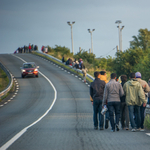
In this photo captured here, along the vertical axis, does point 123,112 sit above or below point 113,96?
below

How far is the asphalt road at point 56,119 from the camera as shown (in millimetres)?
8438

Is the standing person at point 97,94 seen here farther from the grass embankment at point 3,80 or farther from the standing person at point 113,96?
the grass embankment at point 3,80

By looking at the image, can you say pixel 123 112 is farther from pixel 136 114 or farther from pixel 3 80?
pixel 3 80

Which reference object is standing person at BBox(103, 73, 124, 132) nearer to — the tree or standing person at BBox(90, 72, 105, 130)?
standing person at BBox(90, 72, 105, 130)

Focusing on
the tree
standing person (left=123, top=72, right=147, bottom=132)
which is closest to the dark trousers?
standing person (left=123, top=72, right=147, bottom=132)

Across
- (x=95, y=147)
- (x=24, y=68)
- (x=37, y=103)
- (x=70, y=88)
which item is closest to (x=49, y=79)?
(x=24, y=68)

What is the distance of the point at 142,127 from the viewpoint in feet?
37.3

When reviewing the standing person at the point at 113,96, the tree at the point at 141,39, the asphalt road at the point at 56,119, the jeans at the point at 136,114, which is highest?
the tree at the point at 141,39

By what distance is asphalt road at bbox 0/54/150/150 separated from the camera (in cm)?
844

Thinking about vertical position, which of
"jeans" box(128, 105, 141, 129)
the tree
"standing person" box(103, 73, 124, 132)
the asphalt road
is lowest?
the asphalt road

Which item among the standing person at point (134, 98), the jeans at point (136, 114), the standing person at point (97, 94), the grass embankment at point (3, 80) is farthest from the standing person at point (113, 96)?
the grass embankment at point (3, 80)

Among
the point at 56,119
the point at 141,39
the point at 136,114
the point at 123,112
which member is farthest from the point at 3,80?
the point at 141,39

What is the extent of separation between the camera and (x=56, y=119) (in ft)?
52.4

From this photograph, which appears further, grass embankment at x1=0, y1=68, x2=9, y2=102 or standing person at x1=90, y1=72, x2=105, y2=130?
grass embankment at x1=0, y1=68, x2=9, y2=102
